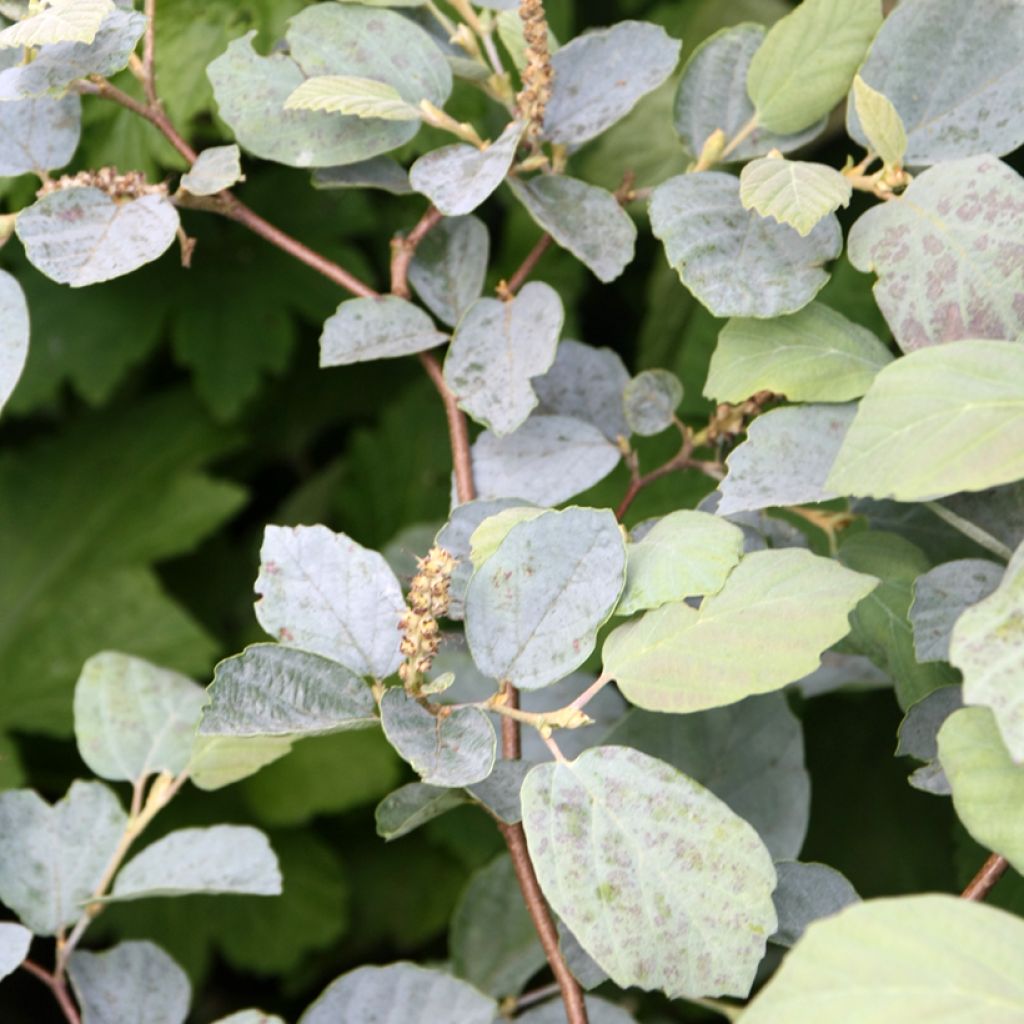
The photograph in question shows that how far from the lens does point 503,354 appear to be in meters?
0.59

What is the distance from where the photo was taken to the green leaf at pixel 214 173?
0.57 metres

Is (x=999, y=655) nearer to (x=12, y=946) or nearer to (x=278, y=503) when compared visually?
(x=12, y=946)

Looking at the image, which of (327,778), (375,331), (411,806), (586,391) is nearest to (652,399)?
(586,391)

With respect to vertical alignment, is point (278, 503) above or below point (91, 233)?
below

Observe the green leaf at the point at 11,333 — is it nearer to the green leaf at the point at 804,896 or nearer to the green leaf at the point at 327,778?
the green leaf at the point at 804,896

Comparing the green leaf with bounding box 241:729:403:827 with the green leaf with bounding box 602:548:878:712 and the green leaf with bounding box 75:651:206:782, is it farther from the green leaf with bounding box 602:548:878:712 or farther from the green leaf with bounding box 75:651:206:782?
the green leaf with bounding box 602:548:878:712

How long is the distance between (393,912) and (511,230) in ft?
2.68

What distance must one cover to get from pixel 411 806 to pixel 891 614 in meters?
0.23

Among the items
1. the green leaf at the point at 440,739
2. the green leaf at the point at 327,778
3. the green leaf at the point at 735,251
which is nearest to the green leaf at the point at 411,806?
the green leaf at the point at 440,739

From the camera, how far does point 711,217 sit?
1.82 feet

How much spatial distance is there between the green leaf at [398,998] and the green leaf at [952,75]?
0.45 meters

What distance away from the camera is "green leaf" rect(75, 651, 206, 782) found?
65cm

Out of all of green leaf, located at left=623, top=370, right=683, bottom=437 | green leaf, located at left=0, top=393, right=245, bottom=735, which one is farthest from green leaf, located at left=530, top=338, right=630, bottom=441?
green leaf, located at left=0, top=393, right=245, bottom=735

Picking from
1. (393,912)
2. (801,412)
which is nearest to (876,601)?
(801,412)
